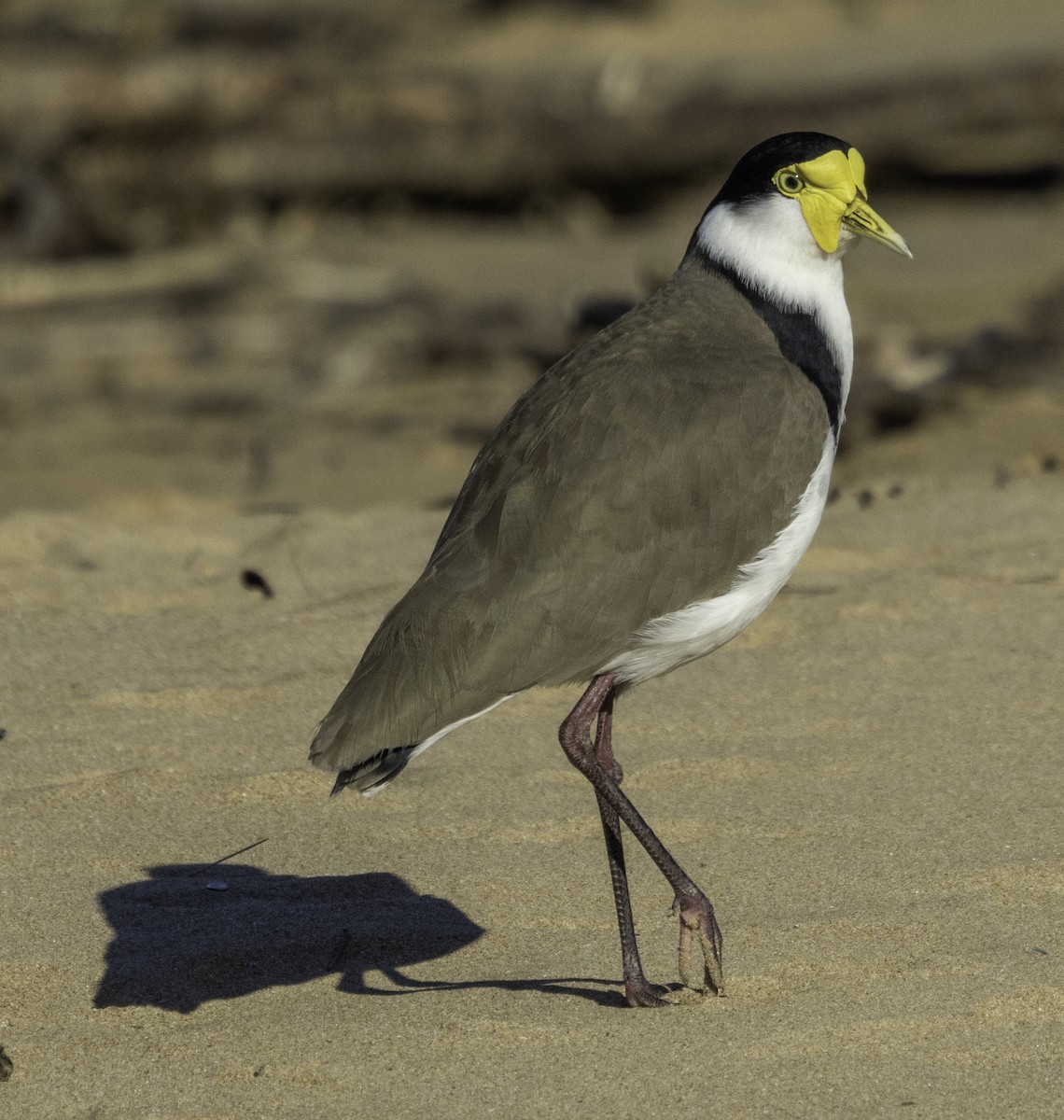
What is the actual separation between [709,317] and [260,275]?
7590 mm

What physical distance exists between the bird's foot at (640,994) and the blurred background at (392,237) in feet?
15.1

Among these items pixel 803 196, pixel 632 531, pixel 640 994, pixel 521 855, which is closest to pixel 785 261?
pixel 803 196

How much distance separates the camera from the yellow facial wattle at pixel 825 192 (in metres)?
4.64

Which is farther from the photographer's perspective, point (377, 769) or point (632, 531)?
point (632, 531)

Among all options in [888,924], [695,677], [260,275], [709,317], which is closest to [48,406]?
[260,275]

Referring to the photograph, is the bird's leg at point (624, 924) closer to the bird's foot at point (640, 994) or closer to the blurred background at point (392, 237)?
the bird's foot at point (640, 994)

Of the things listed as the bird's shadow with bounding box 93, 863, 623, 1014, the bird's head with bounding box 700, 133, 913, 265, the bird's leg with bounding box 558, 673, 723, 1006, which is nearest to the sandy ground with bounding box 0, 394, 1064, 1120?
the bird's shadow with bounding box 93, 863, 623, 1014

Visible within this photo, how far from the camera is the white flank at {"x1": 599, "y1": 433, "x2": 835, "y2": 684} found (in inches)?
168

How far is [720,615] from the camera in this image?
427 cm

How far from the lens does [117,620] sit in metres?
6.44

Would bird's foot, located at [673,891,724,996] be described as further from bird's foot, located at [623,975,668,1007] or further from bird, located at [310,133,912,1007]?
bird's foot, located at [623,975,668,1007]

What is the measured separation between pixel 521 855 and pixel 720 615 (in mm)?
990

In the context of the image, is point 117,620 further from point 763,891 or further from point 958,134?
point 958,134

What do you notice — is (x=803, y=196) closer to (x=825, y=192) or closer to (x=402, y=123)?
(x=825, y=192)
